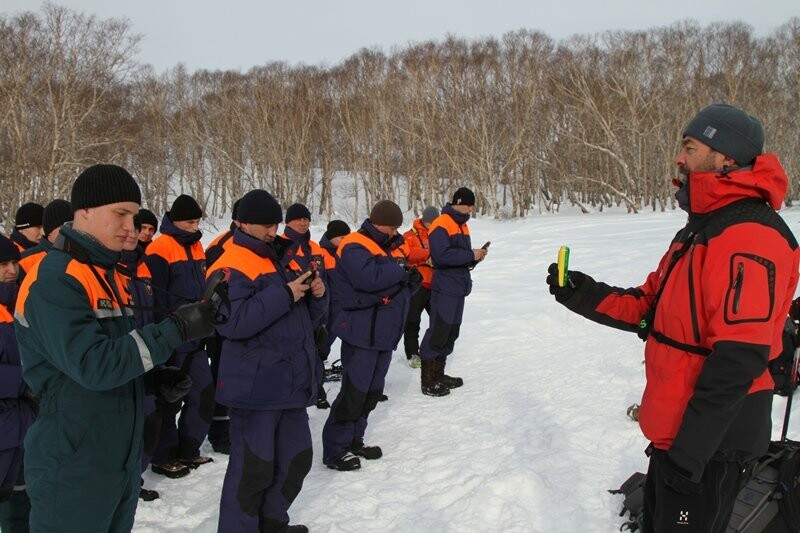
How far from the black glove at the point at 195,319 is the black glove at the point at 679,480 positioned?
1.72 meters

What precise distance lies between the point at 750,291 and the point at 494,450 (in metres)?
2.76

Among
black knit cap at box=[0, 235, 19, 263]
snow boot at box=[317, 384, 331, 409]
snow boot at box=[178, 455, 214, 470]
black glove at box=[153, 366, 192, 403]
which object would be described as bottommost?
snow boot at box=[317, 384, 331, 409]

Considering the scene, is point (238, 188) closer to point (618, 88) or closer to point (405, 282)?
point (618, 88)

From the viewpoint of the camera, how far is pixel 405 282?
14.7 ft

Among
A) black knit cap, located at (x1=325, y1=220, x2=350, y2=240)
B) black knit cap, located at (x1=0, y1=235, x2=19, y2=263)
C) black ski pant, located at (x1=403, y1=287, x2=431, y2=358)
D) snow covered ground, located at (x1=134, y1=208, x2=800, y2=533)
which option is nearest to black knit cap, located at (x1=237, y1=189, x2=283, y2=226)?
black knit cap, located at (x1=0, y1=235, x2=19, y2=263)

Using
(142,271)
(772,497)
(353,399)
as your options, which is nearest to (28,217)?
(142,271)

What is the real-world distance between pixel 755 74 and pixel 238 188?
29.3 metres

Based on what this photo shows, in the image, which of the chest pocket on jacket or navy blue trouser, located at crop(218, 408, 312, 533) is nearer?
the chest pocket on jacket

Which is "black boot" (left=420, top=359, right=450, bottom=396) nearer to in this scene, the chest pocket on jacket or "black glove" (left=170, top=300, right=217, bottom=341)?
"black glove" (left=170, top=300, right=217, bottom=341)

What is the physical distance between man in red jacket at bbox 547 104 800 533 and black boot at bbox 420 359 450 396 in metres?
3.53

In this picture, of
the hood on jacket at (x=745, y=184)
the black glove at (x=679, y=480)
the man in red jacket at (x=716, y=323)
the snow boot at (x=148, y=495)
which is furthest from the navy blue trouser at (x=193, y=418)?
the hood on jacket at (x=745, y=184)

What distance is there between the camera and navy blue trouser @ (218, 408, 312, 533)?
289cm

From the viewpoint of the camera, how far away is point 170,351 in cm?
205

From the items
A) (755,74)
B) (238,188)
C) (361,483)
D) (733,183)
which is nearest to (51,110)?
(238,188)
